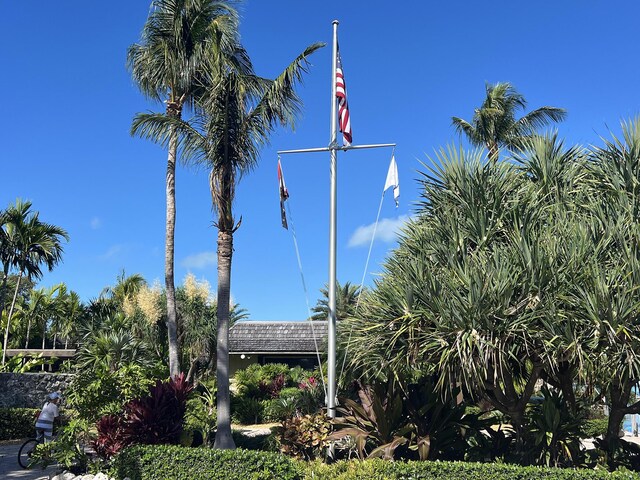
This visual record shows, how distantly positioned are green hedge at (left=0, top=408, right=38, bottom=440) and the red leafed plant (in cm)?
779

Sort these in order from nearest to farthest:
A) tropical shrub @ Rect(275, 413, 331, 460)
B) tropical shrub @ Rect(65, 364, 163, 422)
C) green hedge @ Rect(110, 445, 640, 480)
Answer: green hedge @ Rect(110, 445, 640, 480) < tropical shrub @ Rect(275, 413, 331, 460) < tropical shrub @ Rect(65, 364, 163, 422)

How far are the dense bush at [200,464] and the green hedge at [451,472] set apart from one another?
0.95 m

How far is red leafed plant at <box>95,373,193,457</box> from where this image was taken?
10.9 metres

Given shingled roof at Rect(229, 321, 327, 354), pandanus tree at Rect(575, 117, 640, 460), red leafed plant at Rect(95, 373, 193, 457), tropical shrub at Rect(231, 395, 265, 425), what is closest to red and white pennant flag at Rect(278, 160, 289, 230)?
red leafed plant at Rect(95, 373, 193, 457)

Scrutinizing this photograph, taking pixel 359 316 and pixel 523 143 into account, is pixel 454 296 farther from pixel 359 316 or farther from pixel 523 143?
pixel 523 143

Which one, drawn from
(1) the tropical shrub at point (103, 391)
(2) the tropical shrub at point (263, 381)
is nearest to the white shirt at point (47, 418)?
(1) the tropical shrub at point (103, 391)

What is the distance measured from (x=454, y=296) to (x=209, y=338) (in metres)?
20.5

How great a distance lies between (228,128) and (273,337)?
19339mm

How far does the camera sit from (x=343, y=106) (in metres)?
11.2

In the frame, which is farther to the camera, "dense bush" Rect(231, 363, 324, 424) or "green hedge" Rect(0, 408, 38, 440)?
"green hedge" Rect(0, 408, 38, 440)

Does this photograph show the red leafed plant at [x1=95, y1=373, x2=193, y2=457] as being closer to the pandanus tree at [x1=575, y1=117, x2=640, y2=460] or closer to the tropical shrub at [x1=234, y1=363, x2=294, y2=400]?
the pandanus tree at [x1=575, y1=117, x2=640, y2=460]

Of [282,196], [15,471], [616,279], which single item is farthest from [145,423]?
[616,279]

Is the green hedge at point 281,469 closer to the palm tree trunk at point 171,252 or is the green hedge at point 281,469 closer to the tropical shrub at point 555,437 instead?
the tropical shrub at point 555,437

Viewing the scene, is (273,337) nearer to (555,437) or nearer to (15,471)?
(15,471)
